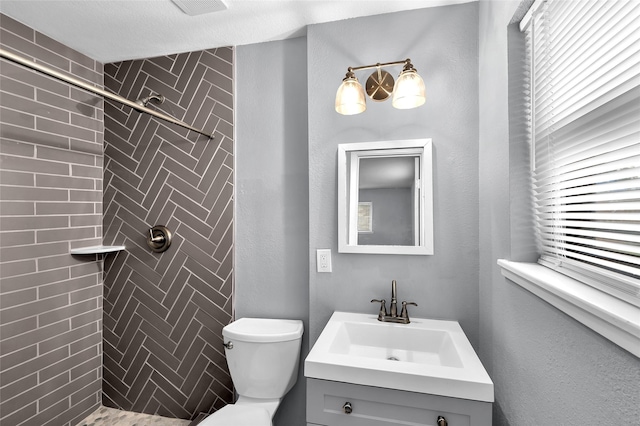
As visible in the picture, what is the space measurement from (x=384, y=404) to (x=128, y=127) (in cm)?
225

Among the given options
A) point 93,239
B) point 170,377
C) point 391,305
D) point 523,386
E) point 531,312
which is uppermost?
point 93,239

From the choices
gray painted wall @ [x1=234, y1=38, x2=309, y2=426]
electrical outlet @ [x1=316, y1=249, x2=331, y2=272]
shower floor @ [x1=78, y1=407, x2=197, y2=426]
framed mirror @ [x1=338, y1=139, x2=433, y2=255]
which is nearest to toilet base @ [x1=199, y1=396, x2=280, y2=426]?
gray painted wall @ [x1=234, y1=38, x2=309, y2=426]

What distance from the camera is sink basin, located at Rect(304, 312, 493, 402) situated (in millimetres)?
1062

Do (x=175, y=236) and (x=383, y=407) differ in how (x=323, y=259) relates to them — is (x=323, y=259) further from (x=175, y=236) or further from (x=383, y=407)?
(x=175, y=236)

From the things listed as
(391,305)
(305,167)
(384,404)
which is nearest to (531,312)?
(384,404)

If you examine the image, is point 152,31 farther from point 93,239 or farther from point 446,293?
point 446,293

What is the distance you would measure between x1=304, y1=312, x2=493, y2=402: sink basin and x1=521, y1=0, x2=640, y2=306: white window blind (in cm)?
48

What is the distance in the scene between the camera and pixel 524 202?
1109 millimetres

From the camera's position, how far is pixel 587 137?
2.59 feet

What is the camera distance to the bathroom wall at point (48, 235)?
166cm

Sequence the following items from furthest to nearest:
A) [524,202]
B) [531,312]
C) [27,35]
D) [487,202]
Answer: [27,35] < [487,202] < [524,202] < [531,312]

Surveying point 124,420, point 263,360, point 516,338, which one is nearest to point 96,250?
point 124,420

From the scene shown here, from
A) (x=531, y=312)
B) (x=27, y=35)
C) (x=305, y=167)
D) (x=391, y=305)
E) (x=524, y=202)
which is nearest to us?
(x=531, y=312)

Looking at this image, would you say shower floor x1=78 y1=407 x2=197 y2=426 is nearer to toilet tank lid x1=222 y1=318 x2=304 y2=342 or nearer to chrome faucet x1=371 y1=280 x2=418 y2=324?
toilet tank lid x1=222 y1=318 x2=304 y2=342
